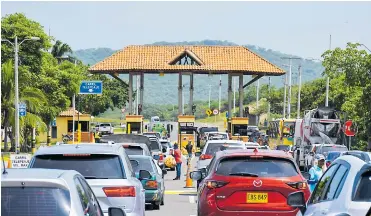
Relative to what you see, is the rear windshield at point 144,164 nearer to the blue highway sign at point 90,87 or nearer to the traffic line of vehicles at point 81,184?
the traffic line of vehicles at point 81,184

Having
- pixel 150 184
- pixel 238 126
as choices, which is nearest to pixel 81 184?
pixel 150 184

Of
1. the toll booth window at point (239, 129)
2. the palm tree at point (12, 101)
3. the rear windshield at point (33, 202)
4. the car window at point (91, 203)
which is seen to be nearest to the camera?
the rear windshield at point (33, 202)

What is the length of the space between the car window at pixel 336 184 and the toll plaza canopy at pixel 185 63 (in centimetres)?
6360

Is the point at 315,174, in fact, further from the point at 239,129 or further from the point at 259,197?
the point at 239,129

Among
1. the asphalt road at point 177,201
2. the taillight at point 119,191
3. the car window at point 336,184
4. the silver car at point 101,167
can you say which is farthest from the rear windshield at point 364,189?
the asphalt road at point 177,201

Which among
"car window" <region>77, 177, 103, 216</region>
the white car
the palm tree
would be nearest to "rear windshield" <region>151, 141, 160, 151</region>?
the palm tree

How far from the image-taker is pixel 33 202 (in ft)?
26.8

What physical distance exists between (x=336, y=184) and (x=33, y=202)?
3411 millimetres

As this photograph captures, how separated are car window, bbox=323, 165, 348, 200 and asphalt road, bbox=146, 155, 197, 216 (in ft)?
39.0

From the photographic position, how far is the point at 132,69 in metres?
75.4

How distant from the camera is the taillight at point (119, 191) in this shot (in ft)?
44.0

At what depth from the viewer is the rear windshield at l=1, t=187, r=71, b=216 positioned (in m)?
8.12

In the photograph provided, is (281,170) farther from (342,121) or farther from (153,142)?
(342,121)

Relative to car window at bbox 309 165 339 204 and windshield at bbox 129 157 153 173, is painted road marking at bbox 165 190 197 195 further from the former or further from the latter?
car window at bbox 309 165 339 204
